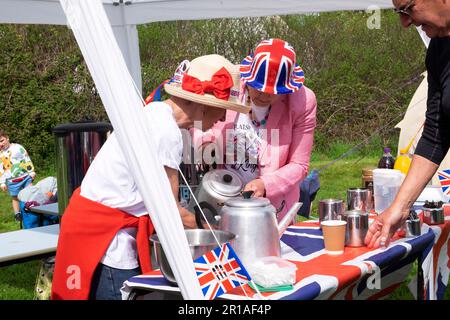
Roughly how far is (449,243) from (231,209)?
1.30 m

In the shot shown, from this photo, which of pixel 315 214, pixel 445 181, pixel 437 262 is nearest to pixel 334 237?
pixel 437 262

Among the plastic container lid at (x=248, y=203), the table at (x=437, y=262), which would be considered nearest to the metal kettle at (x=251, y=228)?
the plastic container lid at (x=248, y=203)

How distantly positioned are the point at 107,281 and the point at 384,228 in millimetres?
953

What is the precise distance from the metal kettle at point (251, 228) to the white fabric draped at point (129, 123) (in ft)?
1.06

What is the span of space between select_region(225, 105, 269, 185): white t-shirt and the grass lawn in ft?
2.78

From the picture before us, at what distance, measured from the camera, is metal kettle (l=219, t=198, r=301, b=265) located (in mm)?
2100

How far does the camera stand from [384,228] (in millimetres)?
2406

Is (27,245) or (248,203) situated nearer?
(248,203)

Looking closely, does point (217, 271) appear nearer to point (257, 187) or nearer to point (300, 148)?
point (257, 187)

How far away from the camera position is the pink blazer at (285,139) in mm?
A: 2914

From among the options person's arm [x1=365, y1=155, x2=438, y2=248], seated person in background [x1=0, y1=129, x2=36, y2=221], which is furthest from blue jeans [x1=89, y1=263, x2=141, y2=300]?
seated person in background [x1=0, y1=129, x2=36, y2=221]

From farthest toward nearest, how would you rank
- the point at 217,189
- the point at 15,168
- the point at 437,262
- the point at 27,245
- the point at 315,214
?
the point at 15,168 < the point at 315,214 < the point at 27,245 < the point at 437,262 < the point at 217,189
